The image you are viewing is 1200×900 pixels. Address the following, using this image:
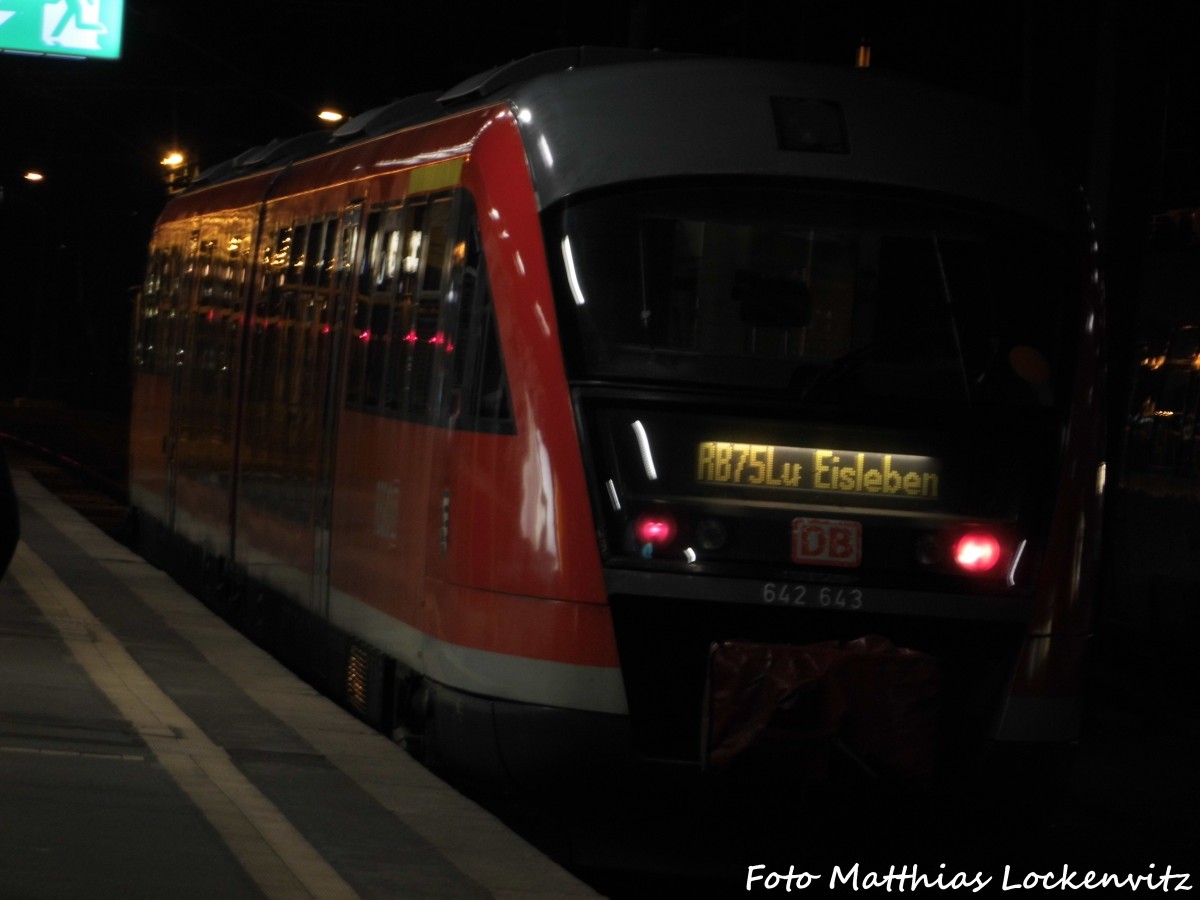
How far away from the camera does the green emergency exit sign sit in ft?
80.1

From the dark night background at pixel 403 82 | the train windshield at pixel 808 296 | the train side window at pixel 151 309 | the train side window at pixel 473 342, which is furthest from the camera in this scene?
the train side window at pixel 151 309

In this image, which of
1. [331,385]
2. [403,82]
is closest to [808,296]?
[331,385]

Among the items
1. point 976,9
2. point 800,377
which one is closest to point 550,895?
point 800,377

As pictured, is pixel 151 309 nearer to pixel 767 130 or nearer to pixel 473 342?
pixel 473 342

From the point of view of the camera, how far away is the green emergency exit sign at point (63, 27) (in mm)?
24406

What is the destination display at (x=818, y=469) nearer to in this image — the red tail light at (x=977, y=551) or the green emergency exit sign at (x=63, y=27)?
the red tail light at (x=977, y=551)

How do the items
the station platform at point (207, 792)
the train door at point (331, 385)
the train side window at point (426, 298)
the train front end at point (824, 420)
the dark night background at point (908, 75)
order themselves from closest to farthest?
the station platform at point (207, 792) < the train front end at point (824, 420) < the train side window at point (426, 298) < the train door at point (331, 385) < the dark night background at point (908, 75)

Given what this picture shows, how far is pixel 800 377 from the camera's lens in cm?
821

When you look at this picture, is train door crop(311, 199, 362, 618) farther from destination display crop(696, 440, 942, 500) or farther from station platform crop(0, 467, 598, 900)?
destination display crop(696, 440, 942, 500)

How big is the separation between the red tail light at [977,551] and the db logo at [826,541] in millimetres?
353

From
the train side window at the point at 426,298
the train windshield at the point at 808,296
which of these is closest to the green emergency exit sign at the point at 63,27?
the train side window at the point at 426,298

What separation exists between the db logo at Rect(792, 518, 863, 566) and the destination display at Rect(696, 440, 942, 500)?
12 cm

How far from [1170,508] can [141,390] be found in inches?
323

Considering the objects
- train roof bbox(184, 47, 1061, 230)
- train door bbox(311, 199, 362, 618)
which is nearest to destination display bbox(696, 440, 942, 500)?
train roof bbox(184, 47, 1061, 230)
